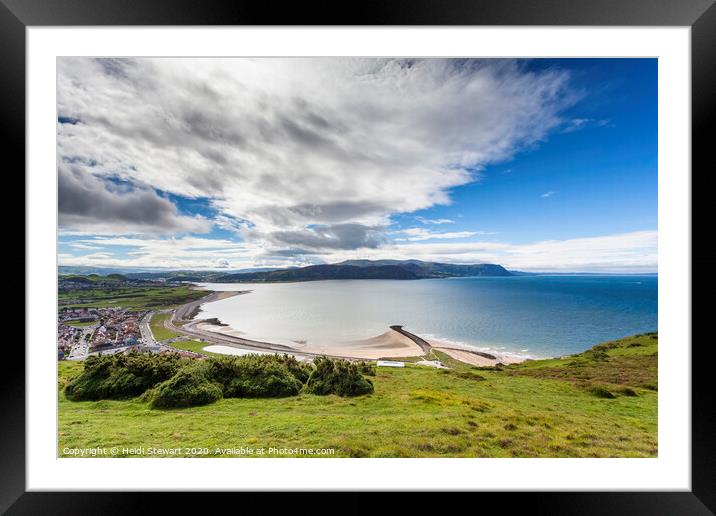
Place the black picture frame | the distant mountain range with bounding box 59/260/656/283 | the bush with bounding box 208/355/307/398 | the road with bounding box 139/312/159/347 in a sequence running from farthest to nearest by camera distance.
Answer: the distant mountain range with bounding box 59/260/656/283, the road with bounding box 139/312/159/347, the bush with bounding box 208/355/307/398, the black picture frame

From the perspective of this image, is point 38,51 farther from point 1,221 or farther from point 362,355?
point 362,355

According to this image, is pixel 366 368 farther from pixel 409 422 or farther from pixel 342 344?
pixel 409 422

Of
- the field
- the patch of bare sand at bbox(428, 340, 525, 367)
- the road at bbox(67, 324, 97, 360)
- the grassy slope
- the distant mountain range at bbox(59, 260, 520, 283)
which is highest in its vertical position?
the distant mountain range at bbox(59, 260, 520, 283)

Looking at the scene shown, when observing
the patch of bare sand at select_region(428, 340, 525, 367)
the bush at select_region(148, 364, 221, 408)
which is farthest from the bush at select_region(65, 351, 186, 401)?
the patch of bare sand at select_region(428, 340, 525, 367)

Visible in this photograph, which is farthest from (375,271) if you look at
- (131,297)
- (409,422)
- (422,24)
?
(131,297)

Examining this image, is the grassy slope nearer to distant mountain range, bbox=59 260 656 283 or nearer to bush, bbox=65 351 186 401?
bush, bbox=65 351 186 401

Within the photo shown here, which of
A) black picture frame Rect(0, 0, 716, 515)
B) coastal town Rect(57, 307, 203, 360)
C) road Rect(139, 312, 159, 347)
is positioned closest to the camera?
black picture frame Rect(0, 0, 716, 515)
